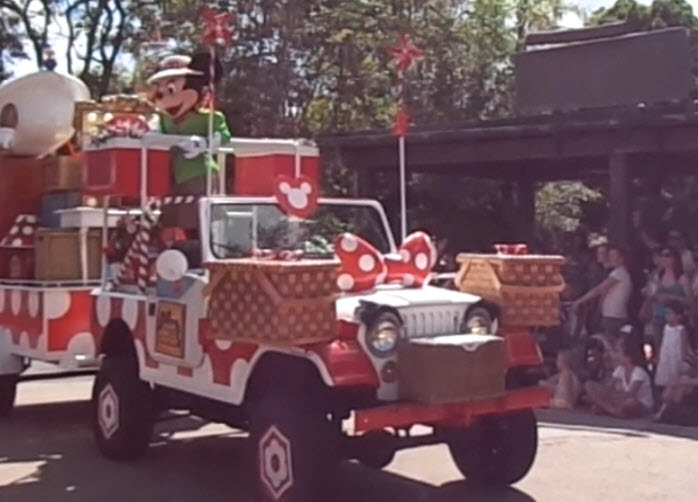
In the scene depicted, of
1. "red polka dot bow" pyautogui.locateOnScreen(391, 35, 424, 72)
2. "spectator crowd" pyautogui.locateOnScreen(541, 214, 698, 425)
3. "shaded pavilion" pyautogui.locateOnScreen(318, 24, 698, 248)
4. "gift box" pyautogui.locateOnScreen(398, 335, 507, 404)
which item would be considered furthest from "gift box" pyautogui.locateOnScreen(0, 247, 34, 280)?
"shaded pavilion" pyautogui.locateOnScreen(318, 24, 698, 248)

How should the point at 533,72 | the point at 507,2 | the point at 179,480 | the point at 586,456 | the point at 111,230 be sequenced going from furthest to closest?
the point at 507,2 → the point at 533,72 → the point at 111,230 → the point at 586,456 → the point at 179,480

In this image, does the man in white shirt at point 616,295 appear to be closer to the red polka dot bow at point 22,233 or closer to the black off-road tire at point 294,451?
the red polka dot bow at point 22,233

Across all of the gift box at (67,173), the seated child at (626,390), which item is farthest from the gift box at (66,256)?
the seated child at (626,390)

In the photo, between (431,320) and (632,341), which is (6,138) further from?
(632,341)

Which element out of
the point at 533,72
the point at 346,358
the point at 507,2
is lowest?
the point at 346,358

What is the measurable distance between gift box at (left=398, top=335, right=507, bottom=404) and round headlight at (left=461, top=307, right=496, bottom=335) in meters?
0.33

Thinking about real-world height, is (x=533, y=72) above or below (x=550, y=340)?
above

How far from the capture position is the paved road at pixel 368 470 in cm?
713

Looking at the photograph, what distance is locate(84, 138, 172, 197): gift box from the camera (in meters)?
8.14

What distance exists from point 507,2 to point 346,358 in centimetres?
2248

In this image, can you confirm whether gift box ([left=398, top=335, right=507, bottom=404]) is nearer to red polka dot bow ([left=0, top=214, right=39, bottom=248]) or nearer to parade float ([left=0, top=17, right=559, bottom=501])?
parade float ([left=0, top=17, right=559, bottom=501])

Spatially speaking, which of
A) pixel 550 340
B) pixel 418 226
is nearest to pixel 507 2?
pixel 418 226

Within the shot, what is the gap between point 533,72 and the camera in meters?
14.5

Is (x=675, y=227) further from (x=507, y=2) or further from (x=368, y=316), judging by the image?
(x=507, y=2)
